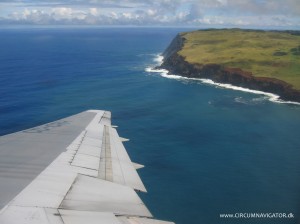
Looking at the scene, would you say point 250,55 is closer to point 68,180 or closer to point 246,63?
point 246,63

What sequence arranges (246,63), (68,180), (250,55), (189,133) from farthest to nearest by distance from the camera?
1. (250,55)
2. (246,63)
3. (189,133)
4. (68,180)

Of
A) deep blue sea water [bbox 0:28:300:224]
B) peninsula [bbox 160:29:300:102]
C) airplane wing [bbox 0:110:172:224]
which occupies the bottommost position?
deep blue sea water [bbox 0:28:300:224]

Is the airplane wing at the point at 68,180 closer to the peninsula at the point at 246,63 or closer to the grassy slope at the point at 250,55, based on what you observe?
the peninsula at the point at 246,63

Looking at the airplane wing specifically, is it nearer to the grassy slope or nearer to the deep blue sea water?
the deep blue sea water

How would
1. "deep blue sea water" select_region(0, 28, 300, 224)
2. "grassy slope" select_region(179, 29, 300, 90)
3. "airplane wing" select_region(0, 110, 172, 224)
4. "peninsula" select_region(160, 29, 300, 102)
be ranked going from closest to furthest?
1. "airplane wing" select_region(0, 110, 172, 224)
2. "deep blue sea water" select_region(0, 28, 300, 224)
3. "peninsula" select_region(160, 29, 300, 102)
4. "grassy slope" select_region(179, 29, 300, 90)

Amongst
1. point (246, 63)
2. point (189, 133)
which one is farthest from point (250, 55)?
point (189, 133)

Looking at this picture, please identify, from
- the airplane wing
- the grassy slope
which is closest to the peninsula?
the grassy slope
